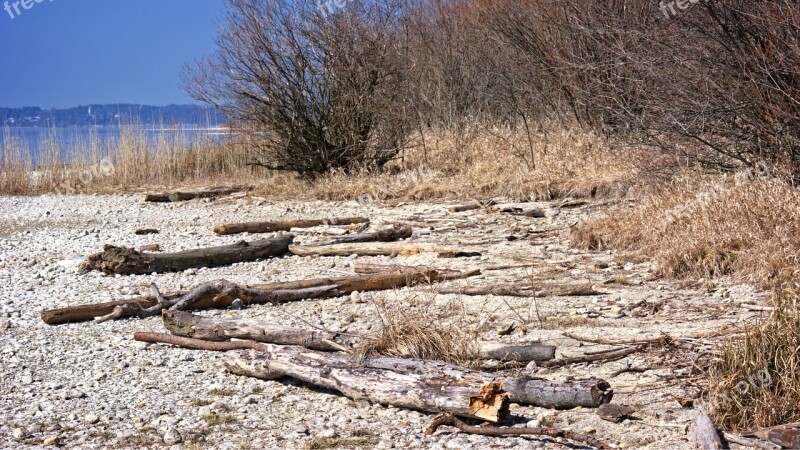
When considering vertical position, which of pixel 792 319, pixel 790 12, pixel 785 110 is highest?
pixel 790 12

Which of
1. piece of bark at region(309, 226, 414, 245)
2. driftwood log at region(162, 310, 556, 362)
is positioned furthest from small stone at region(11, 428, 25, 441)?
piece of bark at region(309, 226, 414, 245)

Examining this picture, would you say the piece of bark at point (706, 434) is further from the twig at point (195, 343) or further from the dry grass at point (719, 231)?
the dry grass at point (719, 231)

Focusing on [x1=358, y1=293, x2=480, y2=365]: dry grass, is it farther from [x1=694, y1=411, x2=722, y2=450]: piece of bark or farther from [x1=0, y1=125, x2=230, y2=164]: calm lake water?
[x1=0, y1=125, x2=230, y2=164]: calm lake water

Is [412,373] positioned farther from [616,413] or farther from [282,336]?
[282,336]

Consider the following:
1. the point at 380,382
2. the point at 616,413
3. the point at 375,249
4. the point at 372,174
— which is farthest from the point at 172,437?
the point at 372,174

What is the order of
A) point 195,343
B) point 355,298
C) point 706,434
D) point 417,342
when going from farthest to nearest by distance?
point 355,298
point 195,343
point 417,342
point 706,434

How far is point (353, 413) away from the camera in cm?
505

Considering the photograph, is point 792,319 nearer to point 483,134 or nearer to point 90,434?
point 90,434

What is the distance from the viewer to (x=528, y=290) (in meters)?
7.61

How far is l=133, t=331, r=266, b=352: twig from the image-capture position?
6.04 meters

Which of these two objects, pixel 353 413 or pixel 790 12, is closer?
pixel 353 413

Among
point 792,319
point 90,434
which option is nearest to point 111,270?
point 90,434

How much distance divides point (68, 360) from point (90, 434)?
1577 mm

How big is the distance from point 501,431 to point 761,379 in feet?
4.09
